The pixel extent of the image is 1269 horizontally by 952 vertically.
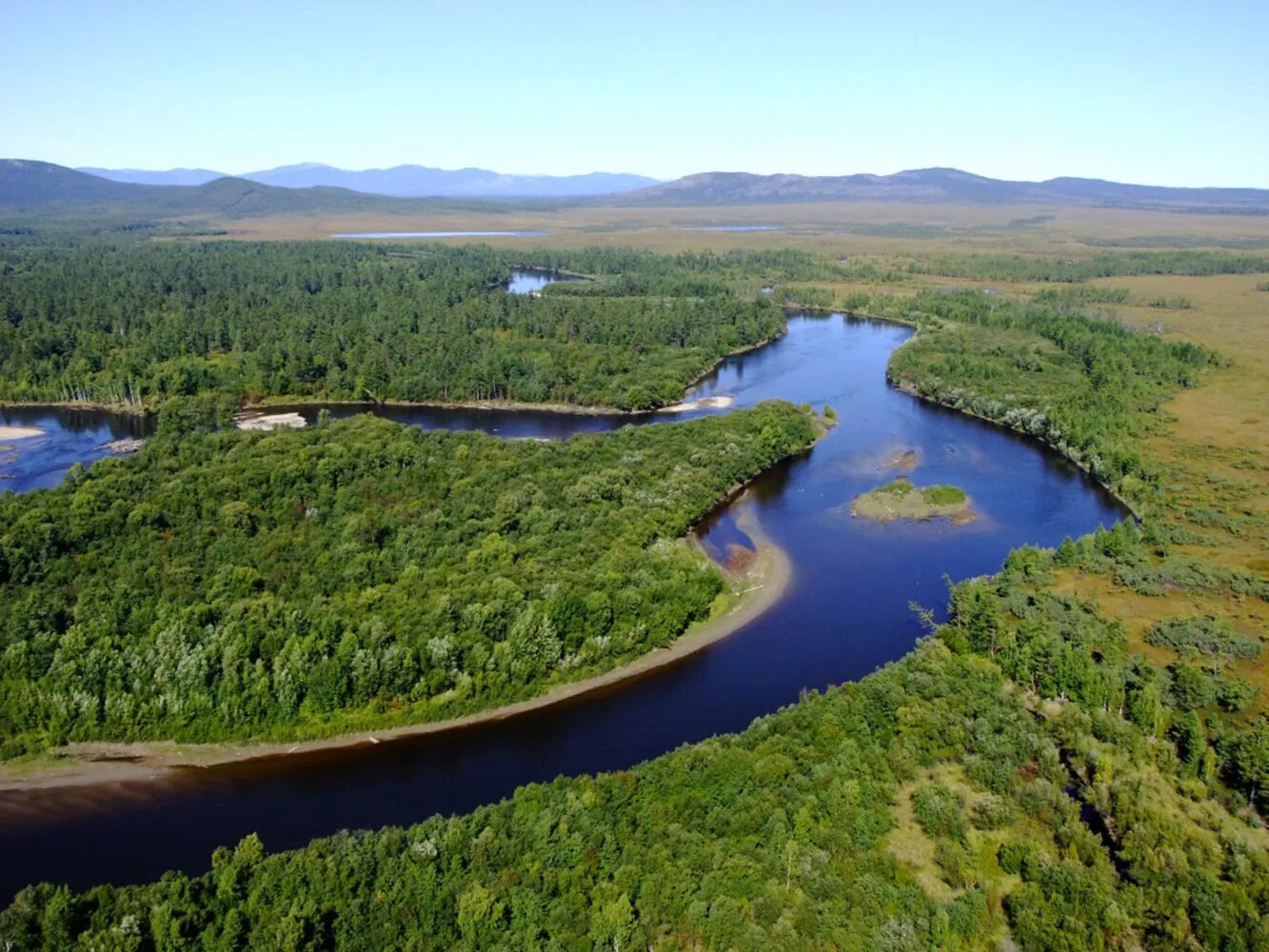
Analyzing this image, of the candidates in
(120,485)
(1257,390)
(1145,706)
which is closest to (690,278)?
(1257,390)

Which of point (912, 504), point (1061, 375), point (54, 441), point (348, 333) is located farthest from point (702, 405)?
point (54, 441)

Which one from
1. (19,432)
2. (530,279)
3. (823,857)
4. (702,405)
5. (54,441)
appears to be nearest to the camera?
(823,857)

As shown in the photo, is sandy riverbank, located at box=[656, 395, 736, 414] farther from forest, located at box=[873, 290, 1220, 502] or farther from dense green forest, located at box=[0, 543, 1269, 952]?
dense green forest, located at box=[0, 543, 1269, 952]

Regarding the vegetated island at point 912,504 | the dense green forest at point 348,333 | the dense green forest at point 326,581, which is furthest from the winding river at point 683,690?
the dense green forest at point 348,333

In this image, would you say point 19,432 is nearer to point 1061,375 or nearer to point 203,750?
point 203,750

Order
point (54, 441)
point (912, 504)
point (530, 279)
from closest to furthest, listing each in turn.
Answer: point (912, 504), point (54, 441), point (530, 279)

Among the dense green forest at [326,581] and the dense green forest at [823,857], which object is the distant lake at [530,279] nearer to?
the dense green forest at [326,581]
